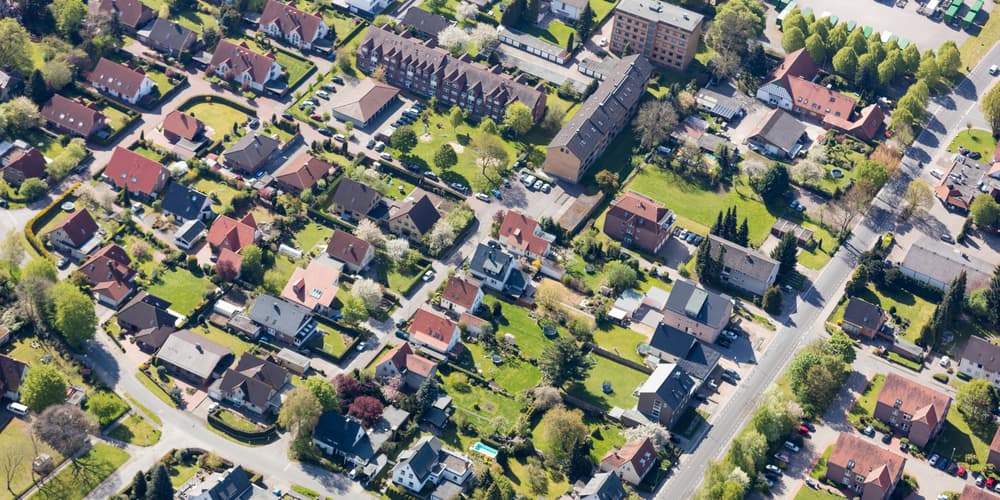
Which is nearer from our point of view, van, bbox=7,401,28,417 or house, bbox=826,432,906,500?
house, bbox=826,432,906,500

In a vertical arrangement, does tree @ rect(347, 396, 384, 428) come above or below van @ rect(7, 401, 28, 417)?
above

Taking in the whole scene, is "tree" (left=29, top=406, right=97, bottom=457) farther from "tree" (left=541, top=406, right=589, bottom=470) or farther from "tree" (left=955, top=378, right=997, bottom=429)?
"tree" (left=955, top=378, right=997, bottom=429)

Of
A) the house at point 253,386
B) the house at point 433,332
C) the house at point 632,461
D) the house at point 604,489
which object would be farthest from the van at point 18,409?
the house at point 632,461

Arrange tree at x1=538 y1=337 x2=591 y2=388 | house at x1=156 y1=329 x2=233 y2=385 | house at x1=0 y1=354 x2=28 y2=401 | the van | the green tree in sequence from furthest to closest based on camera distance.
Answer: tree at x1=538 y1=337 x2=591 y2=388, house at x1=156 y1=329 x2=233 y2=385, house at x1=0 y1=354 x2=28 y2=401, the van, the green tree

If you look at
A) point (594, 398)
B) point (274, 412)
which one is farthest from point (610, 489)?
point (274, 412)

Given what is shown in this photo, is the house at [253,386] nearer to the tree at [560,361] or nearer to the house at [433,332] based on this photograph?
the house at [433,332]

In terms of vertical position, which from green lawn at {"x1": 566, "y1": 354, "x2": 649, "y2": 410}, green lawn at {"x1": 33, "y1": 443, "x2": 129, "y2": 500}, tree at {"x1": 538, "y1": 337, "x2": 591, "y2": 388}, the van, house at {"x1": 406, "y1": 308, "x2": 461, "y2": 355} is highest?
tree at {"x1": 538, "y1": 337, "x2": 591, "y2": 388}

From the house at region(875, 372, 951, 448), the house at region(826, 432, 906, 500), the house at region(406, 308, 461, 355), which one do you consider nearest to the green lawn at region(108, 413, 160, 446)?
the house at region(406, 308, 461, 355)
